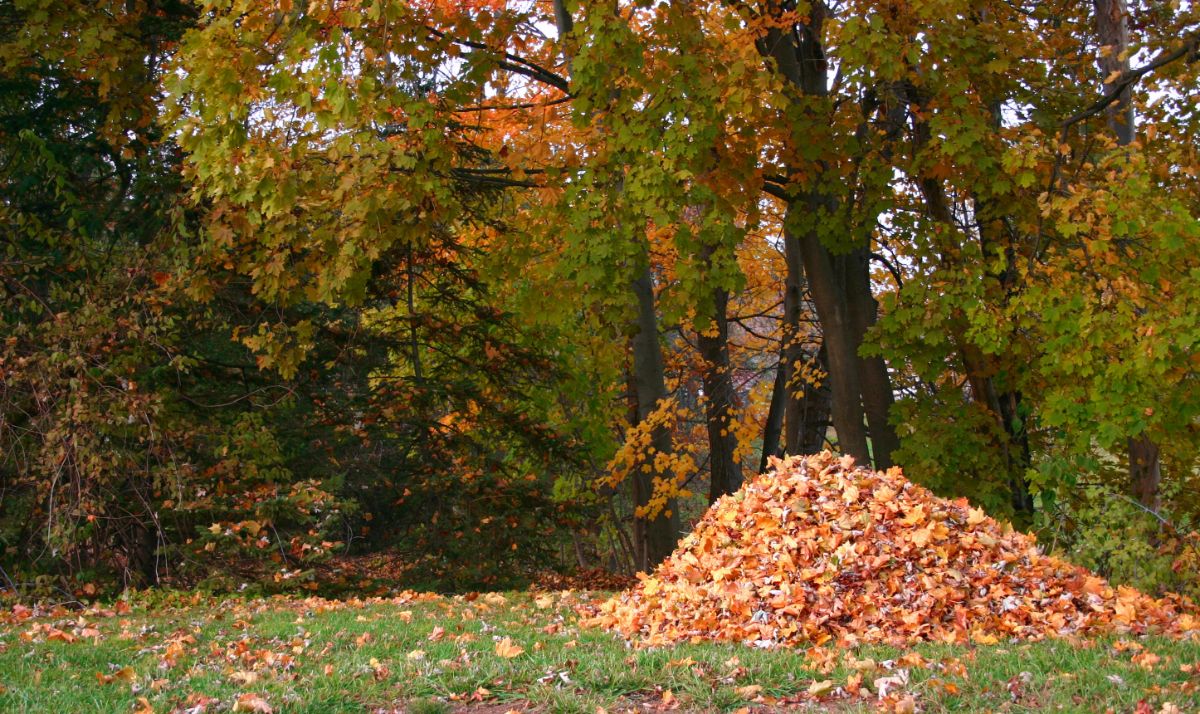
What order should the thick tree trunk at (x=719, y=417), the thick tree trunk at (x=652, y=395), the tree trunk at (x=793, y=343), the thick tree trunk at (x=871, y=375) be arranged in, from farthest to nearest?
the thick tree trunk at (x=719, y=417) → the tree trunk at (x=793, y=343) → the thick tree trunk at (x=652, y=395) → the thick tree trunk at (x=871, y=375)

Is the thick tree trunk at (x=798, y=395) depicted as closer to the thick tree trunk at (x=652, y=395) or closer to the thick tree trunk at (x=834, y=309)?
the thick tree trunk at (x=652, y=395)

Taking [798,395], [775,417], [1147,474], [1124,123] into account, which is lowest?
[1147,474]

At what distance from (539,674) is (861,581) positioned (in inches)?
85.9

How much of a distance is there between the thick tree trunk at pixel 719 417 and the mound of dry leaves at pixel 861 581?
8144mm

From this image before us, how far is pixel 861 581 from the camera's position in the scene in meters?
6.11

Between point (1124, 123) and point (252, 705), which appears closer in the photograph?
point (252, 705)

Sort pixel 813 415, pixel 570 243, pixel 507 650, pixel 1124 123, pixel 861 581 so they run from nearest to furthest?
1. pixel 507 650
2. pixel 861 581
3. pixel 570 243
4. pixel 1124 123
5. pixel 813 415

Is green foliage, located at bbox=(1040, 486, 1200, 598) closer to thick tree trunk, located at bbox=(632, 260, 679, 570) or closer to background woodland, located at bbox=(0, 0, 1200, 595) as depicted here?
background woodland, located at bbox=(0, 0, 1200, 595)

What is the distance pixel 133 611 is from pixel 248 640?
3211 millimetres

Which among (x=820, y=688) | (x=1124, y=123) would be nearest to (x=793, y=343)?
(x=1124, y=123)

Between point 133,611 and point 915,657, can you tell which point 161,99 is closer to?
point 133,611

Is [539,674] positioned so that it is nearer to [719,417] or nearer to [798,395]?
[798,395]

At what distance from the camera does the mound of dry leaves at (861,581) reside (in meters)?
5.79

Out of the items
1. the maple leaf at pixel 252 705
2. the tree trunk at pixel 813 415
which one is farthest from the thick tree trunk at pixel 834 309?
the maple leaf at pixel 252 705
